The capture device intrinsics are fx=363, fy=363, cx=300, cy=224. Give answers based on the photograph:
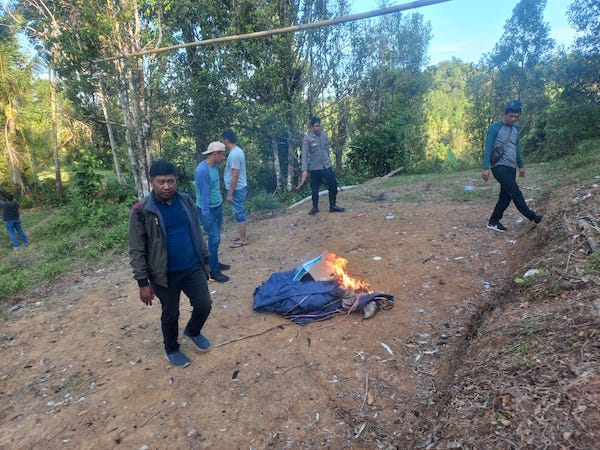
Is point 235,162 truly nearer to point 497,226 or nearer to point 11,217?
point 497,226

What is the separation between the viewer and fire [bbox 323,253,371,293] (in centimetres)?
425

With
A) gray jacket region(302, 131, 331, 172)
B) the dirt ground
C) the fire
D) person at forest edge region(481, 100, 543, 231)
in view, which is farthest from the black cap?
gray jacket region(302, 131, 331, 172)

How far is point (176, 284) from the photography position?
3152 millimetres

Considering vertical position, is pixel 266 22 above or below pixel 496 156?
above

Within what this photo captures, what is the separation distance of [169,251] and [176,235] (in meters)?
0.15

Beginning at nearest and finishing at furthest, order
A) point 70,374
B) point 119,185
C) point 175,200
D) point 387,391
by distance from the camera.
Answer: point 387,391, point 175,200, point 70,374, point 119,185

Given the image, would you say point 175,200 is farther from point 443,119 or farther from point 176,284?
point 443,119

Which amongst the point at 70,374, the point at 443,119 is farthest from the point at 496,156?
the point at 443,119

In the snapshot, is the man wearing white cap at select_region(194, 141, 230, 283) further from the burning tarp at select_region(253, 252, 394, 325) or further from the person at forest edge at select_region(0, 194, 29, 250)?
the person at forest edge at select_region(0, 194, 29, 250)

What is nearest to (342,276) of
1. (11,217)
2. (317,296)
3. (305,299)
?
(317,296)

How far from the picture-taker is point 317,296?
404 cm

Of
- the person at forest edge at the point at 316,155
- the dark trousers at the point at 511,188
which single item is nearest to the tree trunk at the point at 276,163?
the person at forest edge at the point at 316,155

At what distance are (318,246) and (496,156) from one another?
3.07m

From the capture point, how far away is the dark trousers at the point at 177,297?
3137 millimetres
